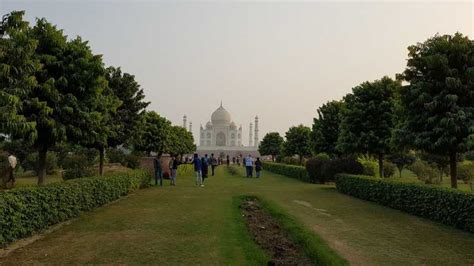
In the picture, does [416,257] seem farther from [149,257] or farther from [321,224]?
[149,257]

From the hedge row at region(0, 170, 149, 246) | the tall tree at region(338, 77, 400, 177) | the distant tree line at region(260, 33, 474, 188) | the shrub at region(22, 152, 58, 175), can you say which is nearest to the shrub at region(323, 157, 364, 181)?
the tall tree at region(338, 77, 400, 177)

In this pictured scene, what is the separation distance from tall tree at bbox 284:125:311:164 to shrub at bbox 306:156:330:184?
71.8ft

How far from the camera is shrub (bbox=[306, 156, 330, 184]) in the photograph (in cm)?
2638

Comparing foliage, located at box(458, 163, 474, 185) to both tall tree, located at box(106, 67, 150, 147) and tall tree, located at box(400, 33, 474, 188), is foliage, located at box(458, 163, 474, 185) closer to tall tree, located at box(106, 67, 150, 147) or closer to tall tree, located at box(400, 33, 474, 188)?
tall tree, located at box(400, 33, 474, 188)

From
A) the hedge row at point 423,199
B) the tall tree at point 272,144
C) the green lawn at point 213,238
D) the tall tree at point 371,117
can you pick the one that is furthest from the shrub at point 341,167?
the tall tree at point 272,144

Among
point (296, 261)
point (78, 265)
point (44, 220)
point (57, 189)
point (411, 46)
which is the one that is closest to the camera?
point (78, 265)

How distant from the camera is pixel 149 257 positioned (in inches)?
314

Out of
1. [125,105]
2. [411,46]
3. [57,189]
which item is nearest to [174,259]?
[57,189]

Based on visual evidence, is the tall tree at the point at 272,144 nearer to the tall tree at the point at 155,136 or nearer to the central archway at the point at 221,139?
the tall tree at the point at 155,136

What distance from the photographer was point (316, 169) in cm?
2694

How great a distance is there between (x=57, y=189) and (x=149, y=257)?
4493mm

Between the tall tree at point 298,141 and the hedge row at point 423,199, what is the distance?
102ft

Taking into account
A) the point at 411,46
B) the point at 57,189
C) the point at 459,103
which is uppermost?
the point at 411,46

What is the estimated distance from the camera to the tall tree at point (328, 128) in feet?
104
